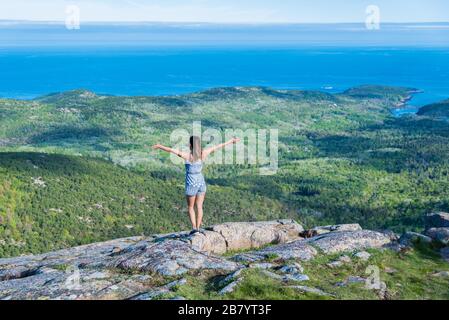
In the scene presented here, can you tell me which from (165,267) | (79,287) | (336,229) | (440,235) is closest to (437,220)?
(336,229)

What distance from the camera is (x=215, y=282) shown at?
926 inches

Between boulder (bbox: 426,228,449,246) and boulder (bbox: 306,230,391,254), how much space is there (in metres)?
3.86

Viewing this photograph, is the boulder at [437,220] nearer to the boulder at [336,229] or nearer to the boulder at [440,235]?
the boulder at [336,229]

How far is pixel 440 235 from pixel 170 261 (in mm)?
19981

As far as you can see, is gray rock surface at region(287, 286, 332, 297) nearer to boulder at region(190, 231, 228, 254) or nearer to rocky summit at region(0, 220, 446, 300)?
rocky summit at region(0, 220, 446, 300)

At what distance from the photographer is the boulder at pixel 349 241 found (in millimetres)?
30703

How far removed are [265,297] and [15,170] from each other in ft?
426

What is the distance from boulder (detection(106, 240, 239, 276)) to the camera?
25109 mm

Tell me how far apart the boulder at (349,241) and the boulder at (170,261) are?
22.9 feet

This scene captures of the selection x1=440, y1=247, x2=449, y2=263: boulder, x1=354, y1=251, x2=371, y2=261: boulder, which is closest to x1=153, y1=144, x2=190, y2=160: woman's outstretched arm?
x1=354, y1=251, x2=371, y2=261: boulder

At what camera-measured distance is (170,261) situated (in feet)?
84.2

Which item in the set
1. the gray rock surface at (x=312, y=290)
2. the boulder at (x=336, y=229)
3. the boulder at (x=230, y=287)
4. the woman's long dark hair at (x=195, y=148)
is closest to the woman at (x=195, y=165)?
the woman's long dark hair at (x=195, y=148)

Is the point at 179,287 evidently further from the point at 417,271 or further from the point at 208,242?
the point at 417,271

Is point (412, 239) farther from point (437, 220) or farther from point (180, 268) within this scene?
point (180, 268)
